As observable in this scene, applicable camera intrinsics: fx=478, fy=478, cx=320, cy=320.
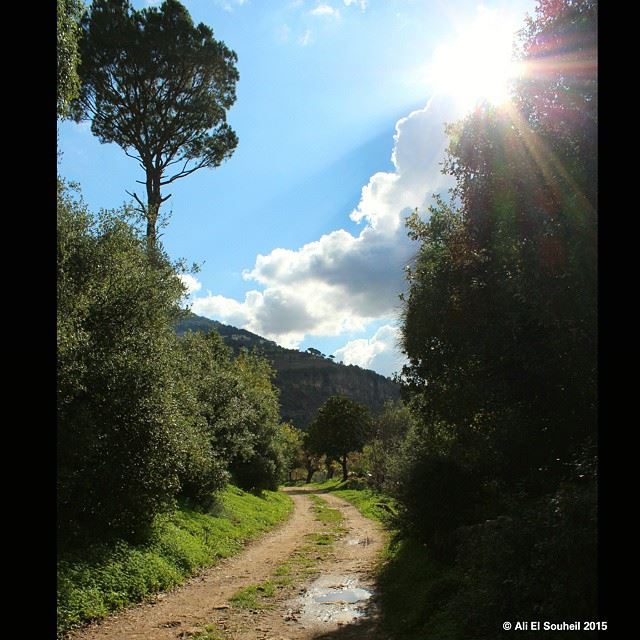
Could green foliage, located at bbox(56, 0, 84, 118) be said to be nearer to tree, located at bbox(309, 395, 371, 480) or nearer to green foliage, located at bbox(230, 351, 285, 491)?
green foliage, located at bbox(230, 351, 285, 491)

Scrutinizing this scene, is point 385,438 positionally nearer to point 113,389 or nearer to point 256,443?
point 256,443

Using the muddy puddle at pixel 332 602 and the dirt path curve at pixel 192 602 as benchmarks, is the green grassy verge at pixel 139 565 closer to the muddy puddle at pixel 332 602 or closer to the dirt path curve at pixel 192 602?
the dirt path curve at pixel 192 602

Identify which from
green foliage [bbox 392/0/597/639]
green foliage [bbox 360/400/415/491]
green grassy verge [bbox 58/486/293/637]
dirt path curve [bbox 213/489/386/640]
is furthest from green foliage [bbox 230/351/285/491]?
green foliage [bbox 392/0/597/639]

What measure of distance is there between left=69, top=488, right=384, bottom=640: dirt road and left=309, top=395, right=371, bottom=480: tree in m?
54.9

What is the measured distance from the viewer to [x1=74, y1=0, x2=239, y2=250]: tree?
22.4 meters

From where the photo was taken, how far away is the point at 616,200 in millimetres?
6609

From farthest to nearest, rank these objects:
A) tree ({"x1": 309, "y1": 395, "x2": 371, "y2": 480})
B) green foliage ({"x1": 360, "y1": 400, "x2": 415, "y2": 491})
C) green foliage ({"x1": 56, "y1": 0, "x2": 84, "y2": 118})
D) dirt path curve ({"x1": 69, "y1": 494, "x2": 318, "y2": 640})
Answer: tree ({"x1": 309, "y1": 395, "x2": 371, "y2": 480}) → green foliage ({"x1": 360, "y1": 400, "x2": 415, "y2": 491}) → green foliage ({"x1": 56, "y1": 0, "x2": 84, "y2": 118}) → dirt path curve ({"x1": 69, "y1": 494, "x2": 318, "y2": 640})

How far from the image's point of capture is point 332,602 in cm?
1121

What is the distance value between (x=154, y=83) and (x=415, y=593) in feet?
79.2
